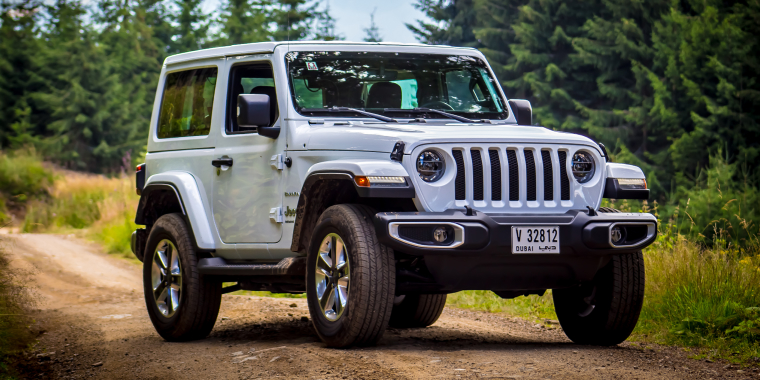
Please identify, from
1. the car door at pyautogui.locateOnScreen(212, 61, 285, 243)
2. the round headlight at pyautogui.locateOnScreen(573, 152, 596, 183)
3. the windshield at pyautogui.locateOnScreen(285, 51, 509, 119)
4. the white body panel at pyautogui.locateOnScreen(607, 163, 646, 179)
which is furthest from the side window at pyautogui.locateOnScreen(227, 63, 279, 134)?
the white body panel at pyautogui.locateOnScreen(607, 163, 646, 179)

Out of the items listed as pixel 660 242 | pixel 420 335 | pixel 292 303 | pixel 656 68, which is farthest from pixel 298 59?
pixel 656 68

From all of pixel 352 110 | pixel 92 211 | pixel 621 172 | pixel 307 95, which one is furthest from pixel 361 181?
pixel 92 211

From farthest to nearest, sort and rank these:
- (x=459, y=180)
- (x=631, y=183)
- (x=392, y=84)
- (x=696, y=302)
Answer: (x=696, y=302) → (x=392, y=84) → (x=631, y=183) → (x=459, y=180)

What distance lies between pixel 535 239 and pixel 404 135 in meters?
1.00

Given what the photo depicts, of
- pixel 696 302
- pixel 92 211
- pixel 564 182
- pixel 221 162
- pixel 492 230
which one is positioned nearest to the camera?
pixel 492 230

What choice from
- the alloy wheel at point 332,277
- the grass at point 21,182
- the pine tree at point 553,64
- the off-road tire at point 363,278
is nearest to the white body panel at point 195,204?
the alloy wheel at point 332,277

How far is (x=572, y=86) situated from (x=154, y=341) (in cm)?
2932

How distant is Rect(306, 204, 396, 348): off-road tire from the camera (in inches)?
204

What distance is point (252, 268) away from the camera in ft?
20.9

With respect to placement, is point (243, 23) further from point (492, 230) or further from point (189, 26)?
point (492, 230)

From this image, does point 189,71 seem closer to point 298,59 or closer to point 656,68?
point 298,59

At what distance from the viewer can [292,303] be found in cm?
A: 940

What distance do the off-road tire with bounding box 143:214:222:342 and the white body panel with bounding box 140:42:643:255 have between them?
0.19 metres

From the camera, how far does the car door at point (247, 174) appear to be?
6.34m
